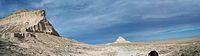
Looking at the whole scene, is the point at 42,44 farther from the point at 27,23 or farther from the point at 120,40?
the point at 120,40

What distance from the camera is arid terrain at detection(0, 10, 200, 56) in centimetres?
7162

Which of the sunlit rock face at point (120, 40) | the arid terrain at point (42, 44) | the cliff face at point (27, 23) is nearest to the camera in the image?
the arid terrain at point (42, 44)

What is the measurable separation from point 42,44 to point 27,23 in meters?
19.6

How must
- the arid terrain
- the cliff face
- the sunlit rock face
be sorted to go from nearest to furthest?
1. the arid terrain
2. the cliff face
3. the sunlit rock face

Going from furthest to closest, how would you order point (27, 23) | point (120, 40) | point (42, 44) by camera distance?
point (120, 40) < point (27, 23) < point (42, 44)

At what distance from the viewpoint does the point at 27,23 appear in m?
96.4

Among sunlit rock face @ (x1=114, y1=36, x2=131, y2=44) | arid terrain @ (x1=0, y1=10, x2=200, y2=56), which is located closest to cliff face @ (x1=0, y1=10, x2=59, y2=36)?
arid terrain @ (x1=0, y1=10, x2=200, y2=56)

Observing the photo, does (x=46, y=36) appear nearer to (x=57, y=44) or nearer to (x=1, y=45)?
(x=57, y=44)

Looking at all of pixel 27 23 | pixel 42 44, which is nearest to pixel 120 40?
pixel 27 23

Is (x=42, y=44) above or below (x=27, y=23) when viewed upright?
below

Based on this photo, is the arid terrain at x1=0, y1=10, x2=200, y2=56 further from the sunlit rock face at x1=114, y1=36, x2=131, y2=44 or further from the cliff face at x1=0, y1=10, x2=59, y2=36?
the sunlit rock face at x1=114, y1=36, x2=131, y2=44

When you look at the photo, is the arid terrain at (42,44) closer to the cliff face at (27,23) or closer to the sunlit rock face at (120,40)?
the cliff face at (27,23)

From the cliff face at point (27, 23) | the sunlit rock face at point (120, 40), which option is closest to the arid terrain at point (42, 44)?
the cliff face at point (27, 23)

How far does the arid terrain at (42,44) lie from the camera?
71619 millimetres
